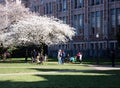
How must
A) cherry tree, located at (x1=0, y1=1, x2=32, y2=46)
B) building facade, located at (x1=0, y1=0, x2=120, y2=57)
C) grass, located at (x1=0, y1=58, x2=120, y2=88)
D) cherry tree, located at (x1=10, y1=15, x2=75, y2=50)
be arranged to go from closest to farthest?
Result: grass, located at (x1=0, y1=58, x2=120, y2=88), cherry tree, located at (x1=10, y1=15, x2=75, y2=50), cherry tree, located at (x1=0, y1=1, x2=32, y2=46), building facade, located at (x1=0, y1=0, x2=120, y2=57)

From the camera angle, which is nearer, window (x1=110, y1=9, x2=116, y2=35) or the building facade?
window (x1=110, y1=9, x2=116, y2=35)

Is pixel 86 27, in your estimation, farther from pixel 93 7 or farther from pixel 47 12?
pixel 47 12

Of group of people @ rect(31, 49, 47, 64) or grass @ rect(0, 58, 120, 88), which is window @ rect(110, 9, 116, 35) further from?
grass @ rect(0, 58, 120, 88)

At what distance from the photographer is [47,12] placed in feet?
→ 278

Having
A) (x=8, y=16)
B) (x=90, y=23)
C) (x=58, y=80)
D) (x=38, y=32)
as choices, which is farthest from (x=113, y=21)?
(x=58, y=80)

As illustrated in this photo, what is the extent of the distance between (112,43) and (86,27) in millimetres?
7976

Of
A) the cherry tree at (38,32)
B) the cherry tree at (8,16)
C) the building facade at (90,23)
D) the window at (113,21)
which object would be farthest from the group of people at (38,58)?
the window at (113,21)

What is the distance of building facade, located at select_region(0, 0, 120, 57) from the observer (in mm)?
64938

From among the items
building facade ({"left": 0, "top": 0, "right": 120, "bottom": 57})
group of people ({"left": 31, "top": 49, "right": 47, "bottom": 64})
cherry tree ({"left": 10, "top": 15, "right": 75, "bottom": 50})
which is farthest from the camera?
building facade ({"left": 0, "top": 0, "right": 120, "bottom": 57})

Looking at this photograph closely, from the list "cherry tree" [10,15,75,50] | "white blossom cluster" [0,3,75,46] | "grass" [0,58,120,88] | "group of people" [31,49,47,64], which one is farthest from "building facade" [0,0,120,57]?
"grass" [0,58,120,88]

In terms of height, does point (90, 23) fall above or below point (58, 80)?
above

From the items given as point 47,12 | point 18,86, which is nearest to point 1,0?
point 47,12

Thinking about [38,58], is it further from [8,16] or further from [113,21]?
[113,21]

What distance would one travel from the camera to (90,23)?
69.9 m
